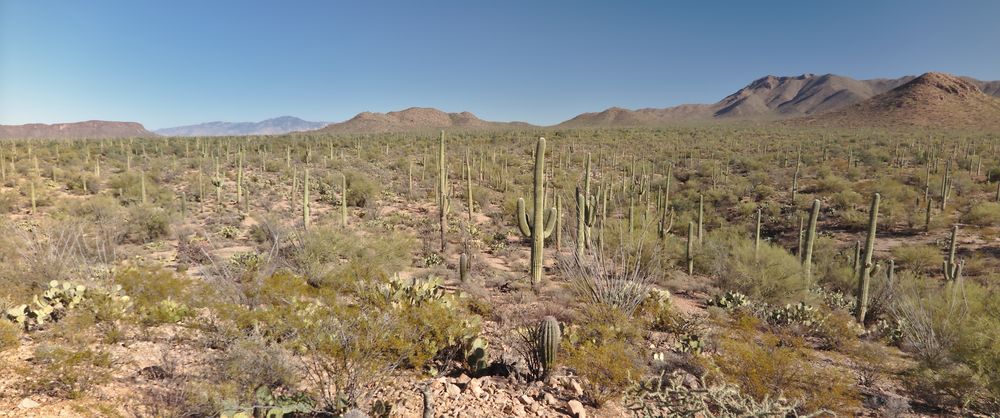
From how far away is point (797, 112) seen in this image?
386 feet

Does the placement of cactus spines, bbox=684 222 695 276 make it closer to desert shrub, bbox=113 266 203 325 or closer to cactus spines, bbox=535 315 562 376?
cactus spines, bbox=535 315 562 376

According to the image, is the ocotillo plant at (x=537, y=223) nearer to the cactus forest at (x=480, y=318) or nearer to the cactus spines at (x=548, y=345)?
the cactus forest at (x=480, y=318)

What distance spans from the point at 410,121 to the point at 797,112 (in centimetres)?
10123

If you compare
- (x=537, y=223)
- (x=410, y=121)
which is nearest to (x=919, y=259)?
(x=537, y=223)

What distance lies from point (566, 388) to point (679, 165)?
91.3 feet

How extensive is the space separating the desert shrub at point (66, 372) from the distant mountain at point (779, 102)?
10480cm

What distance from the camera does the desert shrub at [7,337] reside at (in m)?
4.32

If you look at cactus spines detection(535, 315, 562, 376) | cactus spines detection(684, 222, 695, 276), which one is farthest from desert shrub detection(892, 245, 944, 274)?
cactus spines detection(535, 315, 562, 376)

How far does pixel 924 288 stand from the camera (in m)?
9.98

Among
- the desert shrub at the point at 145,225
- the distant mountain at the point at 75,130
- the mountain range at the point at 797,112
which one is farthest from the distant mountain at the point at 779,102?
the distant mountain at the point at 75,130

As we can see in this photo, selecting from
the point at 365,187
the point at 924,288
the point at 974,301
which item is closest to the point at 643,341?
the point at 974,301

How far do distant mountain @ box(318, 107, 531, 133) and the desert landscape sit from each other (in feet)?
244

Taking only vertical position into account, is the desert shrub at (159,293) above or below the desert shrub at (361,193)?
below

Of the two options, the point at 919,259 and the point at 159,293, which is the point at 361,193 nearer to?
the point at 159,293
